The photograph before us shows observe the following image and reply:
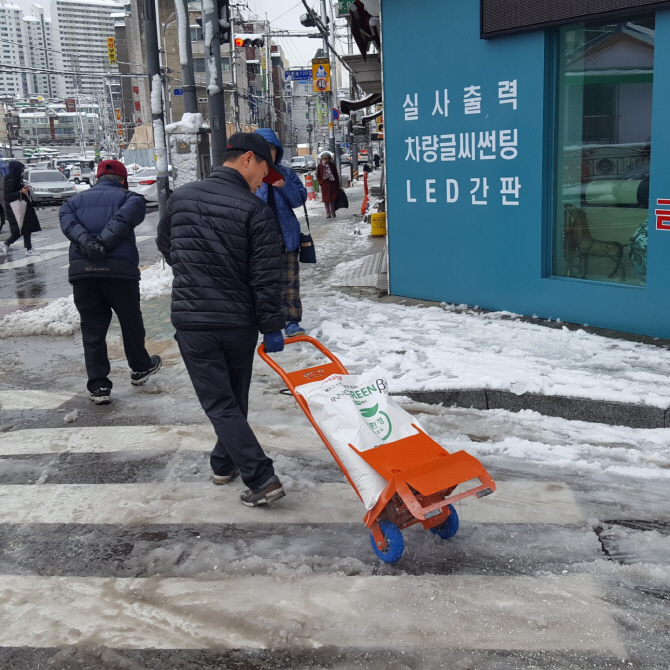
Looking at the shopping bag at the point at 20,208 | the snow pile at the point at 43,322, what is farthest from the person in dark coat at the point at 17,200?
the snow pile at the point at 43,322

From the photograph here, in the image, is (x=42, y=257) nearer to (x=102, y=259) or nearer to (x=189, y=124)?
(x=189, y=124)

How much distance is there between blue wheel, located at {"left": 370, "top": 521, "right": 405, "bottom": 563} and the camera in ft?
11.5

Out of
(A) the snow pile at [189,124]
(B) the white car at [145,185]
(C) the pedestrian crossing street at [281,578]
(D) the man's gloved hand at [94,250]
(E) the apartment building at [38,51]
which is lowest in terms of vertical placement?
(C) the pedestrian crossing street at [281,578]

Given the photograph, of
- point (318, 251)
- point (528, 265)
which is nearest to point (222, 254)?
point (528, 265)

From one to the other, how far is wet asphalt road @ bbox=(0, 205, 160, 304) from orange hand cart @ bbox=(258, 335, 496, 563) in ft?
27.3

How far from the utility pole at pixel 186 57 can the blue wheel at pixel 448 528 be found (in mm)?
8446

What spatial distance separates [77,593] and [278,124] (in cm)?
11010

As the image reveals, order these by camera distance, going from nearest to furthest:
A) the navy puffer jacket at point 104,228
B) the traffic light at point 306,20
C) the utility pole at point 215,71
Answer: the navy puffer jacket at point 104,228, the utility pole at point 215,71, the traffic light at point 306,20

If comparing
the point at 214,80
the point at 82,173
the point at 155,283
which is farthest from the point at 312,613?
the point at 82,173

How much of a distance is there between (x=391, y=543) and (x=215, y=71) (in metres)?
8.25

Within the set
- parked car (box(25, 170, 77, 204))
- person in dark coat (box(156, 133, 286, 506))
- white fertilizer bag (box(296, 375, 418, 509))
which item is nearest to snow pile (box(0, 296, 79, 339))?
person in dark coat (box(156, 133, 286, 506))

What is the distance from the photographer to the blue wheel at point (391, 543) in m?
3.51

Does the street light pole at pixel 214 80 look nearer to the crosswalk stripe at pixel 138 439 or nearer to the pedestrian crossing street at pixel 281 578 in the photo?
the crosswalk stripe at pixel 138 439

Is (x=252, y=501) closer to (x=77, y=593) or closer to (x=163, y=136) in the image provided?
(x=77, y=593)
